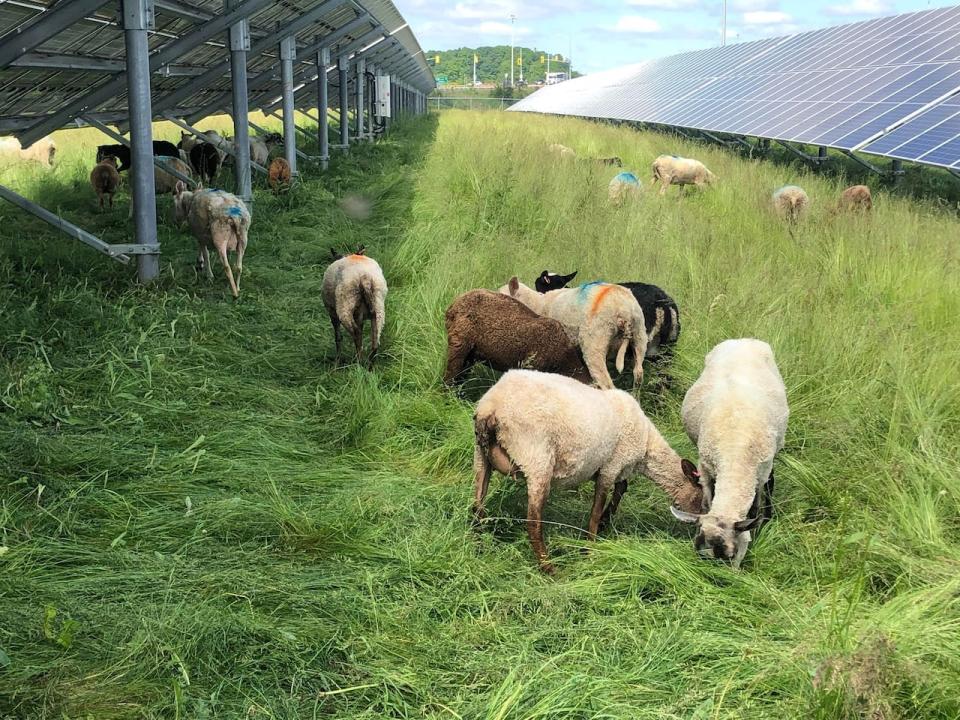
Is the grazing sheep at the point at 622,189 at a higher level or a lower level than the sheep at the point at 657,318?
higher

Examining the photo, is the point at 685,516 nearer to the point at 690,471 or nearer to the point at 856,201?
the point at 690,471

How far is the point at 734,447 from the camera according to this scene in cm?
452

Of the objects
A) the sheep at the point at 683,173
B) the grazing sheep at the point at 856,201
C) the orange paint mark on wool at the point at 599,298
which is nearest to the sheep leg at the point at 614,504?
the orange paint mark on wool at the point at 599,298

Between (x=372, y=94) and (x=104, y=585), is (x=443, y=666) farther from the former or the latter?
(x=372, y=94)

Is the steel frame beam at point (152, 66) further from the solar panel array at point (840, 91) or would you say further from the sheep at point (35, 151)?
the solar panel array at point (840, 91)

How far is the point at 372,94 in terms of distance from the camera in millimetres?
31656

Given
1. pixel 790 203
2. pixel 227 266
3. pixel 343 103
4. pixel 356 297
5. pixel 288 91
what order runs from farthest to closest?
pixel 343 103
pixel 288 91
pixel 790 203
pixel 227 266
pixel 356 297

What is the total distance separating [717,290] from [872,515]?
360 cm

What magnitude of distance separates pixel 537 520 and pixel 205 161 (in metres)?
15.9

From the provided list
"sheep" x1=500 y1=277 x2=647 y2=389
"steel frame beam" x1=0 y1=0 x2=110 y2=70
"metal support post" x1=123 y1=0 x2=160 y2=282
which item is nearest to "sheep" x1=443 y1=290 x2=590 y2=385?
"sheep" x1=500 y1=277 x2=647 y2=389

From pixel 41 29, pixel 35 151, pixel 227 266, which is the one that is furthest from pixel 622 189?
pixel 35 151

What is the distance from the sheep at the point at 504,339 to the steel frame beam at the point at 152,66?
817cm

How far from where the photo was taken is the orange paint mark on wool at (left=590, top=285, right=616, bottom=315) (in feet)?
20.3

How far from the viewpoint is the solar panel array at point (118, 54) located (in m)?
9.92
